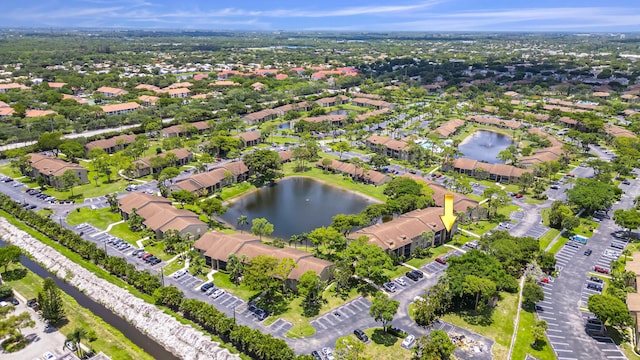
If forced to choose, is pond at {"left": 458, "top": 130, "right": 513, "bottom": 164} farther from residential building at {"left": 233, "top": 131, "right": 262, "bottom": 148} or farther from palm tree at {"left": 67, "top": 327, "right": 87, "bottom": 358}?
palm tree at {"left": 67, "top": 327, "right": 87, "bottom": 358}

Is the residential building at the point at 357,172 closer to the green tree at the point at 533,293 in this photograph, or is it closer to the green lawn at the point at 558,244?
the green lawn at the point at 558,244

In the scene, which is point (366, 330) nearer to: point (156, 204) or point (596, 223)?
point (156, 204)

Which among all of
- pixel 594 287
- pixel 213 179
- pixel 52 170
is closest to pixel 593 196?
pixel 594 287

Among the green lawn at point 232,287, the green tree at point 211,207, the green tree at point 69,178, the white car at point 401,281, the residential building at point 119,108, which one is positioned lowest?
the white car at point 401,281

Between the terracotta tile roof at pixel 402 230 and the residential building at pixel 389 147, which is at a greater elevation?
the residential building at pixel 389 147

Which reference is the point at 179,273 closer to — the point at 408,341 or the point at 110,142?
the point at 408,341

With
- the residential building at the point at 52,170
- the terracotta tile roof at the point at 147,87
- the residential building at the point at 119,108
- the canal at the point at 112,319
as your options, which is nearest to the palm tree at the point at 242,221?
the canal at the point at 112,319

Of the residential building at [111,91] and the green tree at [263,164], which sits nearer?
the green tree at [263,164]

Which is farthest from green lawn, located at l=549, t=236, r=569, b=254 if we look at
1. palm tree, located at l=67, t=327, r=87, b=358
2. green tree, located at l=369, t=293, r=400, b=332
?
palm tree, located at l=67, t=327, r=87, b=358
